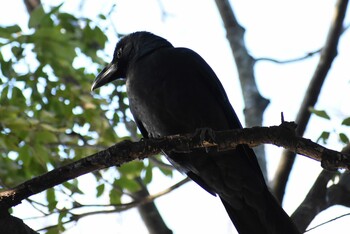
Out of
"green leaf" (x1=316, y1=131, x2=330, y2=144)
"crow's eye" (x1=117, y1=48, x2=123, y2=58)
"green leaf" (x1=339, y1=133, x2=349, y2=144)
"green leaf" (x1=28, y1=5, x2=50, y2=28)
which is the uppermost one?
"green leaf" (x1=28, y1=5, x2=50, y2=28)

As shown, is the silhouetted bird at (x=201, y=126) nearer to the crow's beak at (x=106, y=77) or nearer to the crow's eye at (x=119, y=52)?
the crow's beak at (x=106, y=77)

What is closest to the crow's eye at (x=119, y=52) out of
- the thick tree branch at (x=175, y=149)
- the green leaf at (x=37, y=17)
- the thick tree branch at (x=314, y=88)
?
the green leaf at (x=37, y=17)

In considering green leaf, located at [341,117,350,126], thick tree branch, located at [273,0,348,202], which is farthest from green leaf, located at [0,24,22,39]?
green leaf, located at [341,117,350,126]

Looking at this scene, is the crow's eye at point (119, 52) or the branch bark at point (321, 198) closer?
the branch bark at point (321, 198)

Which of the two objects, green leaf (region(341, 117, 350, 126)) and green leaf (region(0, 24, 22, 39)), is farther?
green leaf (region(0, 24, 22, 39))

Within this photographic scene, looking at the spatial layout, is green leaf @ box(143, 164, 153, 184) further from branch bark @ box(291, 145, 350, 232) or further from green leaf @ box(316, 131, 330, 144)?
green leaf @ box(316, 131, 330, 144)

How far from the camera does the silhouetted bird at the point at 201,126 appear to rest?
4.49 metres

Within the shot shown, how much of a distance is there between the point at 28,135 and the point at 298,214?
7.27 feet

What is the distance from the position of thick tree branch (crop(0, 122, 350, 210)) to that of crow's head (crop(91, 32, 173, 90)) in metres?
1.61

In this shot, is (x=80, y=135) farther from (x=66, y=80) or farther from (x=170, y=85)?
(x=170, y=85)

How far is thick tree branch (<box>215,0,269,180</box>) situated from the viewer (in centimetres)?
532

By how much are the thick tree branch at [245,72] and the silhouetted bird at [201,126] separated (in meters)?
0.52

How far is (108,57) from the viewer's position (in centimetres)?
616

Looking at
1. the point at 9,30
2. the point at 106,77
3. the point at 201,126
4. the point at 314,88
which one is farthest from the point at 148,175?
the point at 9,30
